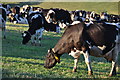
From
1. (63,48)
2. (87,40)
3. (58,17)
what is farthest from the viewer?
(58,17)

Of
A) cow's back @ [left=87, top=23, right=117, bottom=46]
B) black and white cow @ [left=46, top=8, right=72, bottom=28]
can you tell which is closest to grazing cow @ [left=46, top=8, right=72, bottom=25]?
black and white cow @ [left=46, top=8, right=72, bottom=28]

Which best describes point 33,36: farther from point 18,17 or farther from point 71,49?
point 18,17

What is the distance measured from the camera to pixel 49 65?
10.1m

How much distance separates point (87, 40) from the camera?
9.59 metres

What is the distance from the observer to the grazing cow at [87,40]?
959cm

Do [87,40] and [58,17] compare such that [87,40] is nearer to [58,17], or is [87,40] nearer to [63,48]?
[63,48]

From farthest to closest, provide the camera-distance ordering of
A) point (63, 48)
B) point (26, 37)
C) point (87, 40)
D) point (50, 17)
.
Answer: point (50, 17) → point (26, 37) → point (63, 48) → point (87, 40)

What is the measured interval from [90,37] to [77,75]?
5.64ft

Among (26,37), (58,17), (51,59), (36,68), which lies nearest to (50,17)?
(58,17)

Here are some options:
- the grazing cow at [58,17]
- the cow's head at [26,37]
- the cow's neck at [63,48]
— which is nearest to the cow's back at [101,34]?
the cow's neck at [63,48]

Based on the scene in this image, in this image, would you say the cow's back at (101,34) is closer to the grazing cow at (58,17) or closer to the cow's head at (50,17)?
the cow's head at (50,17)

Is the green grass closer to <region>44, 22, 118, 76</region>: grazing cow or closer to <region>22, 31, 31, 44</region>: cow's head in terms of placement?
<region>44, 22, 118, 76</region>: grazing cow

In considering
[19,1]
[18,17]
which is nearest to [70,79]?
[18,17]

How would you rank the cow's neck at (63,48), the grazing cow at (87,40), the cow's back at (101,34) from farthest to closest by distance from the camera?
the cow's neck at (63,48) < the cow's back at (101,34) < the grazing cow at (87,40)
